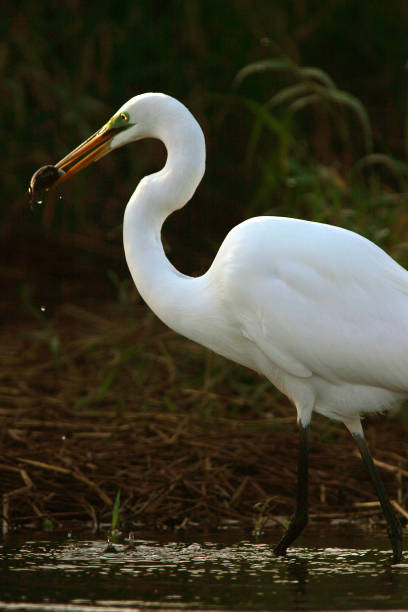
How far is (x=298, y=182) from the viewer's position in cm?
605

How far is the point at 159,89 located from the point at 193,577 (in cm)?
573

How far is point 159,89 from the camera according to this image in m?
8.89

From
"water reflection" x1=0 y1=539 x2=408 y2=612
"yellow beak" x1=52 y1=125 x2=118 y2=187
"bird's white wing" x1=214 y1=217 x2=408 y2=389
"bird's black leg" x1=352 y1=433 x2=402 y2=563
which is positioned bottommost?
"water reflection" x1=0 y1=539 x2=408 y2=612

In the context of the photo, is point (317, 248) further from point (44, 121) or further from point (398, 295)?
point (44, 121)

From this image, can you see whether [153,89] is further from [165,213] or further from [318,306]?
[318,306]

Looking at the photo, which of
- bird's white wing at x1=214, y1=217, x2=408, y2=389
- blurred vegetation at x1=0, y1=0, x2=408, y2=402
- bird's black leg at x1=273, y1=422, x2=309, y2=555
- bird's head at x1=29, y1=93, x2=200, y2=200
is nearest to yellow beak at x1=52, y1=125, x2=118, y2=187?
bird's head at x1=29, y1=93, x2=200, y2=200

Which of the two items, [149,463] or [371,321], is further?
[149,463]

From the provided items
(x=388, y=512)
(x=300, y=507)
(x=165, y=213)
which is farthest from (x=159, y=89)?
(x=388, y=512)

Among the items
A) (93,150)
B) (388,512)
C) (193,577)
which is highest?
(93,150)

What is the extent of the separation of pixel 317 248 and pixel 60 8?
5.42 meters

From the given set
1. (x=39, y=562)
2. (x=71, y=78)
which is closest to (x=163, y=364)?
(x=39, y=562)

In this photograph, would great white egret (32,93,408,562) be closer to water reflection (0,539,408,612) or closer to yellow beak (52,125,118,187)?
yellow beak (52,125,118,187)

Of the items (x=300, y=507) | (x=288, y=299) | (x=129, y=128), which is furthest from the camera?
(x=129, y=128)

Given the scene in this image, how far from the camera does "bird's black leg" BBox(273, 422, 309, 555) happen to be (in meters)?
4.21
